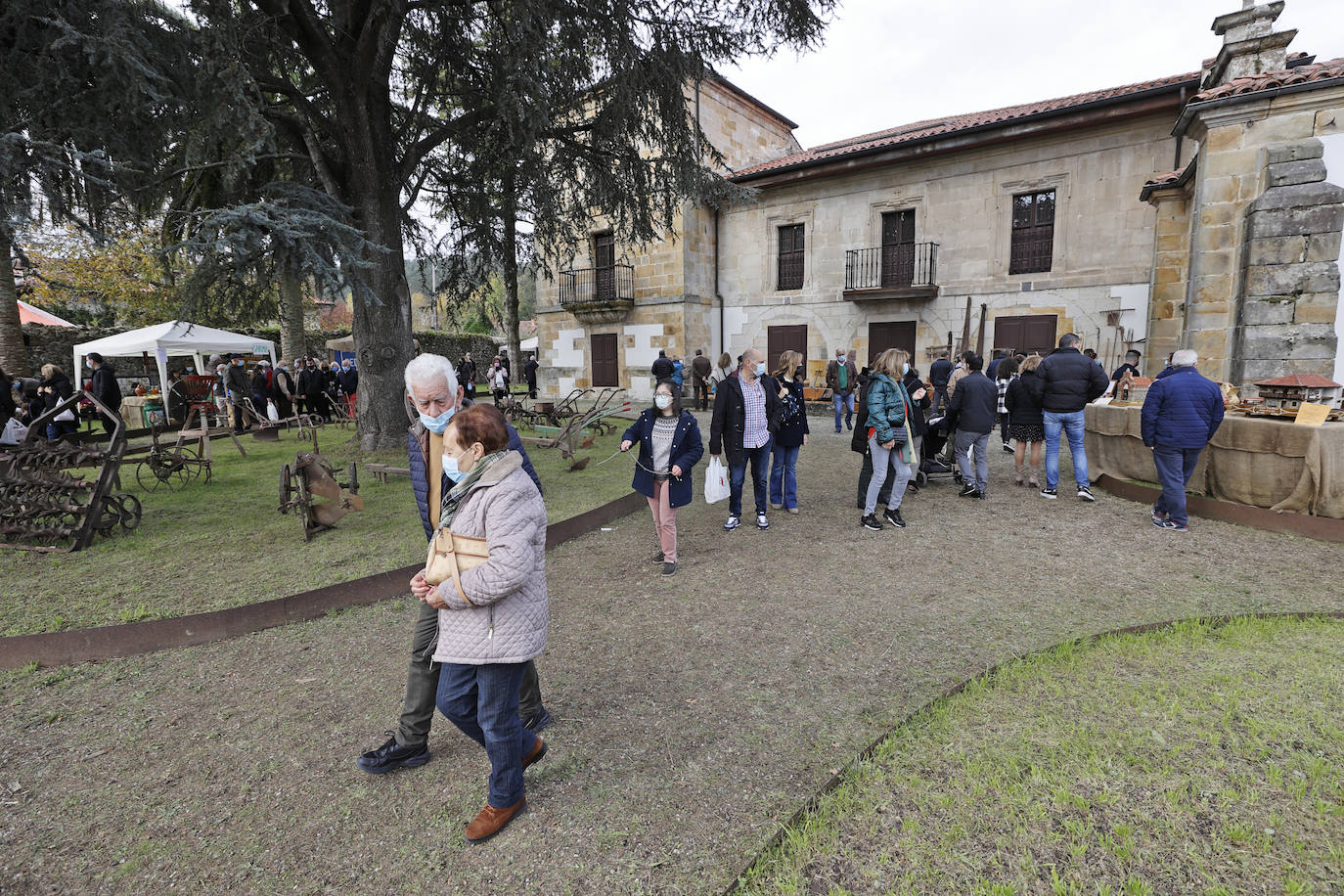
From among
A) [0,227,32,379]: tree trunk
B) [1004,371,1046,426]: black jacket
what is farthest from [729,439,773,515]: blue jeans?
[0,227,32,379]: tree trunk

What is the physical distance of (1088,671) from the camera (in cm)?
337

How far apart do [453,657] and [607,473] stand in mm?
7016

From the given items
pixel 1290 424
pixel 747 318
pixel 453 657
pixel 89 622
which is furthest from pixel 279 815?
pixel 747 318

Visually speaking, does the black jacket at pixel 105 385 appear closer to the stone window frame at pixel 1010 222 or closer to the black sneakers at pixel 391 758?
the black sneakers at pixel 391 758

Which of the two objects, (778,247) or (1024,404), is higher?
(778,247)

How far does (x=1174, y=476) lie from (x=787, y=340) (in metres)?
14.6

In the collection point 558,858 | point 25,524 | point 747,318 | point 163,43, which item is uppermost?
point 163,43

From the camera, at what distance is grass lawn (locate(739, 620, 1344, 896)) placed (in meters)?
2.08

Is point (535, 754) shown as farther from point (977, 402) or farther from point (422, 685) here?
point (977, 402)

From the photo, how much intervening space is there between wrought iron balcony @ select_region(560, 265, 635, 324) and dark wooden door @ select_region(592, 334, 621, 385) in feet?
2.12

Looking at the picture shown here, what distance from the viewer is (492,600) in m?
2.08

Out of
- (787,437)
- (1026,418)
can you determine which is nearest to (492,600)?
(787,437)

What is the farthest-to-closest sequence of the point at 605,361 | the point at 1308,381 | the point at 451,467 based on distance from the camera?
1. the point at 605,361
2. the point at 1308,381
3. the point at 451,467

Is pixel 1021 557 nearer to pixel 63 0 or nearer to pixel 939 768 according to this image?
pixel 939 768
